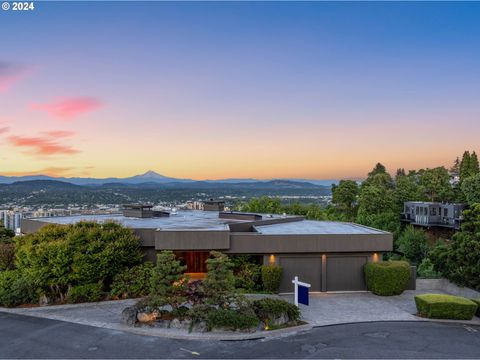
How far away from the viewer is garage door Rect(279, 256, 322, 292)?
2025cm

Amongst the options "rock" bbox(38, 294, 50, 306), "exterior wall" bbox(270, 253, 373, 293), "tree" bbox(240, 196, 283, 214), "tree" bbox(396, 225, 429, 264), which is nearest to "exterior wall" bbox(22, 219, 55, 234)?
"rock" bbox(38, 294, 50, 306)

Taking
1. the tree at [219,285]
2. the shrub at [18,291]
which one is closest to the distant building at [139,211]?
the shrub at [18,291]

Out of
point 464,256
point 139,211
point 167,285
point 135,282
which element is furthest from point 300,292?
point 139,211

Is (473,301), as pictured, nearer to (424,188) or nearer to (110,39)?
(110,39)

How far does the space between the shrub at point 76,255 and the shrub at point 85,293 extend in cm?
29

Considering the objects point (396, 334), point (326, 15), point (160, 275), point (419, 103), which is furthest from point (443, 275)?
point (419, 103)

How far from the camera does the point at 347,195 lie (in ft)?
225

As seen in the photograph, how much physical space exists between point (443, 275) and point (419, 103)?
21.8 m

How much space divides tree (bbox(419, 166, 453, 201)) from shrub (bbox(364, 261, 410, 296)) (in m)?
45.5

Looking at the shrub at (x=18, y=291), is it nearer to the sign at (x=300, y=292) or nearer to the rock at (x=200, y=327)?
the rock at (x=200, y=327)

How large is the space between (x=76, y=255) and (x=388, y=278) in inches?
616

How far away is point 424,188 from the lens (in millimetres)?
62344

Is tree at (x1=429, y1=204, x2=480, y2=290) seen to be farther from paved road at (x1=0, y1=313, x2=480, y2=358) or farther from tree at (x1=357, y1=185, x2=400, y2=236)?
tree at (x1=357, y1=185, x2=400, y2=236)

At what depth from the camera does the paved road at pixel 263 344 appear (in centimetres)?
1216
